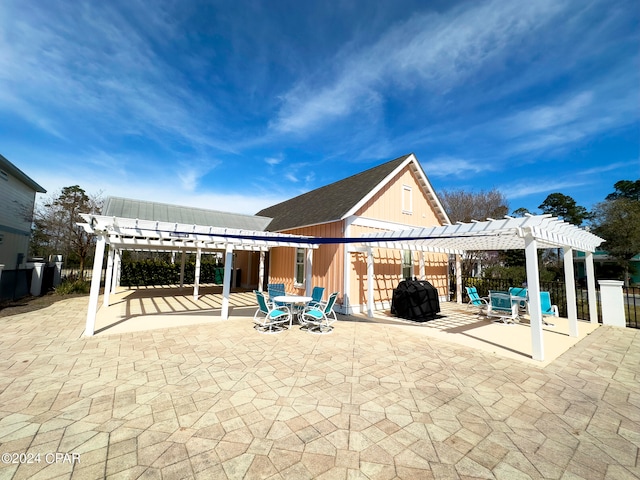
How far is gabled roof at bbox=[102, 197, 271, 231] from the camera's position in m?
13.0

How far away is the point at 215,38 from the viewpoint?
9.32 m

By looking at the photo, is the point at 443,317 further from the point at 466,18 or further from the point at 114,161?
the point at 114,161

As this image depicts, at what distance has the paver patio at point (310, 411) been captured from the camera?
2.52m

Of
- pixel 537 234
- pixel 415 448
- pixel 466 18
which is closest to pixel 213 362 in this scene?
pixel 415 448

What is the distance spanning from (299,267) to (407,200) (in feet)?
21.3

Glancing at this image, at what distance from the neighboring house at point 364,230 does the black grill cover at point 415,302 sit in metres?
1.52

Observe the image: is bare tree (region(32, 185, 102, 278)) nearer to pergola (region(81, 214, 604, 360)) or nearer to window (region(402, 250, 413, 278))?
pergola (region(81, 214, 604, 360))

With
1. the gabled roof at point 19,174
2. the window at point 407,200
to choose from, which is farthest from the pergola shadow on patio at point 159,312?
the gabled roof at point 19,174

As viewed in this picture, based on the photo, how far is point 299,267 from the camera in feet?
43.0

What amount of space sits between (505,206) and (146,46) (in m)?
30.2

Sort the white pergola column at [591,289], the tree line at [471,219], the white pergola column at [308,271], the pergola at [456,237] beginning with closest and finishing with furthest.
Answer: the pergola at [456,237] < the white pergola column at [591,289] < the white pergola column at [308,271] < the tree line at [471,219]

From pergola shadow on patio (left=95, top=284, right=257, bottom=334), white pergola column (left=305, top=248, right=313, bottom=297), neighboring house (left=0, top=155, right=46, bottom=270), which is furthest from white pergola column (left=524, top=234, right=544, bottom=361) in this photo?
neighboring house (left=0, top=155, right=46, bottom=270)

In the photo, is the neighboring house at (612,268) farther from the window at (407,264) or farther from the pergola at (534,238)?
the pergola at (534,238)

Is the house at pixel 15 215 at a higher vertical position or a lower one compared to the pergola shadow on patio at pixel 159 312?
higher
